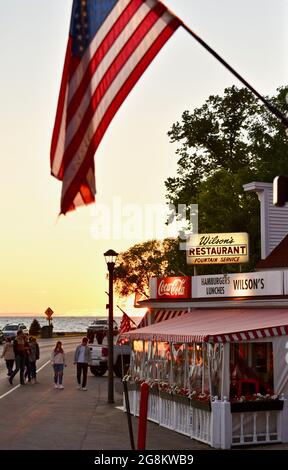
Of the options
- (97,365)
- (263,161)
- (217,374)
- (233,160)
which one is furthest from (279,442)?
(233,160)

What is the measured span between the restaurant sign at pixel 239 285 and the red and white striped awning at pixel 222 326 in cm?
46

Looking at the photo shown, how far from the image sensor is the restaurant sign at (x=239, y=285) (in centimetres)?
2084

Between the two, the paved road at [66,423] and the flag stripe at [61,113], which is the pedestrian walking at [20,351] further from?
the flag stripe at [61,113]

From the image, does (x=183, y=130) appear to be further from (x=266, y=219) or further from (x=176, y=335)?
(x=176, y=335)

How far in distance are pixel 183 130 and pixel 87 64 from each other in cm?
4386

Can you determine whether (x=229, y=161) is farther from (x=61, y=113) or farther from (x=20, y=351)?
(x=61, y=113)

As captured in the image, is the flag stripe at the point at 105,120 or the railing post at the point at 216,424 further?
the railing post at the point at 216,424

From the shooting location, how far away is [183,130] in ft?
182

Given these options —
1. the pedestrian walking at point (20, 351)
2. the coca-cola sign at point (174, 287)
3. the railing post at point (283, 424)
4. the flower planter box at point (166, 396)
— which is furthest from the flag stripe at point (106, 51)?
the pedestrian walking at point (20, 351)

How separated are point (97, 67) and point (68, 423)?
10530 mm

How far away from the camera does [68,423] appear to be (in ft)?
64.7

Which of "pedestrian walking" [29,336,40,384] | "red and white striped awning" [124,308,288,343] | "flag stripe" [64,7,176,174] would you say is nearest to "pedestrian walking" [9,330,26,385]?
"pedestrian walking" [29,336,40,384]

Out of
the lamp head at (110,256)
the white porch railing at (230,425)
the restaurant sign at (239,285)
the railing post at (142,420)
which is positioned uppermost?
the lamp head at (110,256)

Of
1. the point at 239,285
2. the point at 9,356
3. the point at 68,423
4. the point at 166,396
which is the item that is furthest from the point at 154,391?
the point at 9,356
